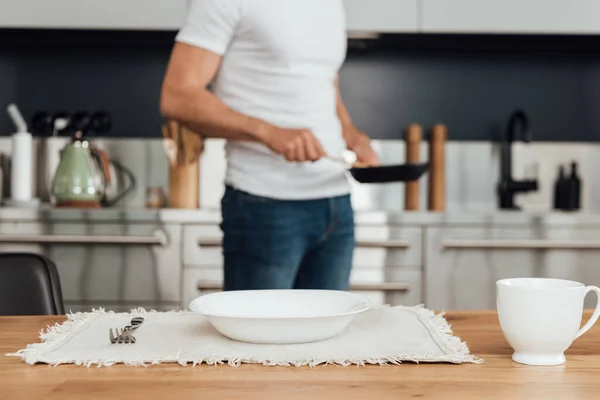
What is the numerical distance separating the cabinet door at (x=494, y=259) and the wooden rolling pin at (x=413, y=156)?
411 millimetres

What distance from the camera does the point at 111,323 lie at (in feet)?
3.22

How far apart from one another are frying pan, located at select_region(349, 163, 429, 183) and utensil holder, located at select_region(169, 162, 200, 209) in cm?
137

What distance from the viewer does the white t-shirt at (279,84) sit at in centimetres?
139

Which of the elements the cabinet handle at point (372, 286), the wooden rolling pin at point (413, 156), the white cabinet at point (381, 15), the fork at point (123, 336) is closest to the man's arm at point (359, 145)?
the fork at point (123, 336)

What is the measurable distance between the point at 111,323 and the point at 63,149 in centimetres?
189

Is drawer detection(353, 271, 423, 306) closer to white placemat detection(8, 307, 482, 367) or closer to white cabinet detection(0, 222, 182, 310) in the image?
white cabinet detection(0, 222, 182, 310)

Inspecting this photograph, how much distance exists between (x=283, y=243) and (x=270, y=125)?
0.23 meters

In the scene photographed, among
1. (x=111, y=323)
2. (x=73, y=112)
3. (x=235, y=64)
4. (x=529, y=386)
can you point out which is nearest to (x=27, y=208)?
(x=73, y=112)

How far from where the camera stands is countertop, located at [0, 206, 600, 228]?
2482 mm

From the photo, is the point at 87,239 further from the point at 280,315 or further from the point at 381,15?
the point at 280,315

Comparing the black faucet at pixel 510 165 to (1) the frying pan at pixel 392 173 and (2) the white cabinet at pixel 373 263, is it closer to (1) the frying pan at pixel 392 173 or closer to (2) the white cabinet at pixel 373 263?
(2) the white cabinet at pixel 373 263

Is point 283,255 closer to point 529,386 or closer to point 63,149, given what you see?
point 529,386

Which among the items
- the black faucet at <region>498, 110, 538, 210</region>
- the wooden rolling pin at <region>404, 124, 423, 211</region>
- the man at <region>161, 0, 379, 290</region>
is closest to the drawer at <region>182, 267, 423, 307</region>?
the wooden rolling pin at <region>404, 124, 423, 211</region>

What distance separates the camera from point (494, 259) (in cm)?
252
